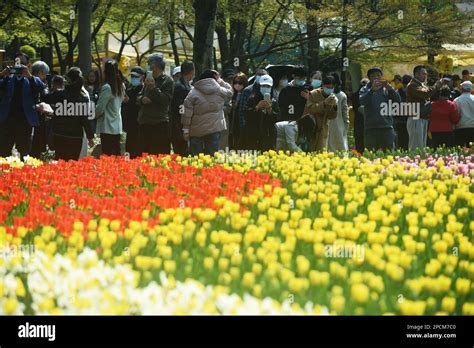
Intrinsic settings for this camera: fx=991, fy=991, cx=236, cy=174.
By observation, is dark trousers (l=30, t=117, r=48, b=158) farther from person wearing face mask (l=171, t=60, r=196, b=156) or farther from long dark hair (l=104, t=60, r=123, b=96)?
long dark hair (l=104, t=60, r=123, b=96)

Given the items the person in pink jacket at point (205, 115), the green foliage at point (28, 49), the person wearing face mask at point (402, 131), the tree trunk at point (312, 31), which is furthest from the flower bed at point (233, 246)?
the green foliage at point (28, 49)

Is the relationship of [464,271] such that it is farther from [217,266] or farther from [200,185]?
[200,185]

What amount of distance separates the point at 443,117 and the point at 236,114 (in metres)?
3.86

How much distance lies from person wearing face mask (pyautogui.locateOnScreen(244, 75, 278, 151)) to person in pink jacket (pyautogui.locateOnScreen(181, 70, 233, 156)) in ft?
6.39

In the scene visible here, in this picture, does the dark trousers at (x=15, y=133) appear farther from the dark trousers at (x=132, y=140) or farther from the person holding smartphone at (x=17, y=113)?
the dark trousers at (x=132, y=140)

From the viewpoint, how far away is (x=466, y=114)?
1794 cm

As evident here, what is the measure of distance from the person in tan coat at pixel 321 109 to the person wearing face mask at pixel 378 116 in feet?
2.48

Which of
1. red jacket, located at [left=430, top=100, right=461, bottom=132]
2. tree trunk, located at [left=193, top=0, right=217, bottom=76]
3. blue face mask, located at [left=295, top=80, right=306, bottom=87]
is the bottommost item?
red jacket, located at [left=430, top=100, right=461, bottom=132]

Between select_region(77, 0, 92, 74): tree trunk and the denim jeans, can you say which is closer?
the denim jeans

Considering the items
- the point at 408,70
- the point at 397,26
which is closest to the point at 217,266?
the point at 397,26

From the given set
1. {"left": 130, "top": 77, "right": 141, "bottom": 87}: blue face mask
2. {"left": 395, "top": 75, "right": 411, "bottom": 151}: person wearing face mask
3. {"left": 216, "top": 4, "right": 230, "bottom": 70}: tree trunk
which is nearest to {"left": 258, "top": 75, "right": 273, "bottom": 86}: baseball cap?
{"left": 130, "top": 77, "right": 141, "bottom": 87}: blue face mask

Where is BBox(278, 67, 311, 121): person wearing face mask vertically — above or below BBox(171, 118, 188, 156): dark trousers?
above

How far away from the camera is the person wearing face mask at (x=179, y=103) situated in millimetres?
14781

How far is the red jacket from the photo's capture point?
17.7m
